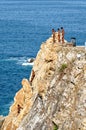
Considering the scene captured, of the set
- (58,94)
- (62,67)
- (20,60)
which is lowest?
(20,60)

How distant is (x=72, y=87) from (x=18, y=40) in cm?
13156

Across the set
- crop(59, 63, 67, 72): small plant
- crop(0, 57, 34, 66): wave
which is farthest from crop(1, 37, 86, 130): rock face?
crop(0, 57, 34, 66): wave

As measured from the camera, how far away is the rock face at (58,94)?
143 ft

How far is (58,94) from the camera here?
46125 mm

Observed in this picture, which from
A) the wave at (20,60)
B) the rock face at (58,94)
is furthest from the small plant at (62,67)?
the wave at (20,60)

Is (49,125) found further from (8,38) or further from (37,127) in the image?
(8,38)

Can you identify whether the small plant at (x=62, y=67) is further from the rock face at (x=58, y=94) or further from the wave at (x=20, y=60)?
the wave at (x=20, y=60)

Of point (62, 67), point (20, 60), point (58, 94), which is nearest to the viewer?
point (58, 94)

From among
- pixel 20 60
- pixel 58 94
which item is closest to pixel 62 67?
pixel 58 94

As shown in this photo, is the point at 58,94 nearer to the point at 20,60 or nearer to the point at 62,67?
the point at 62,67

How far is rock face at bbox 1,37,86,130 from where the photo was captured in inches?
1718

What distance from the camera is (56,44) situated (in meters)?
51.4

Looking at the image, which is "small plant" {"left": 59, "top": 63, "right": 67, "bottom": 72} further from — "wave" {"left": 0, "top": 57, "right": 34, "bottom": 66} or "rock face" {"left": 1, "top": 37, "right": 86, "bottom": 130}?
"wave" {"left": 0, "top": 57, "right": 34, "bottom": 66}

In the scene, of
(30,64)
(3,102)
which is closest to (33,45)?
(30,64)
